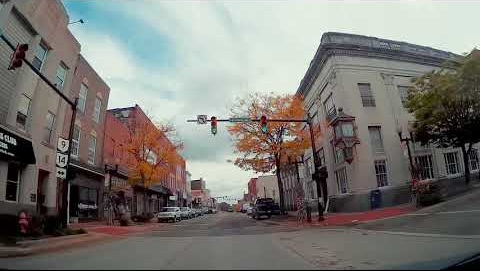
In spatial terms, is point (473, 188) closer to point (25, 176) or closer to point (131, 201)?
point (25, 176)

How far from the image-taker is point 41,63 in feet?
80.8

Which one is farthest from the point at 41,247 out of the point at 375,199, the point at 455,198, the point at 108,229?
the point at 375,199

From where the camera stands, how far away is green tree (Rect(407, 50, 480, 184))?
92.5ft

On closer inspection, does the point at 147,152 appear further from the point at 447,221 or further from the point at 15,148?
the point at 447,221

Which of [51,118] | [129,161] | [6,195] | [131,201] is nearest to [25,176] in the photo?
[6,195]

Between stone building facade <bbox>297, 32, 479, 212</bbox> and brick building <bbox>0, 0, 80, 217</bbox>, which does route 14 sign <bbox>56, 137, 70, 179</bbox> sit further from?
stone building facade <bbox>297, 32, 479, 212</bbox>

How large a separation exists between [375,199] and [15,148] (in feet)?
80.0

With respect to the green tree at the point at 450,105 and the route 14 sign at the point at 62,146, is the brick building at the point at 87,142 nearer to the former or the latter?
the route 14 sign at the point at 62,146

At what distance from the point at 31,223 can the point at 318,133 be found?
26.7 metres

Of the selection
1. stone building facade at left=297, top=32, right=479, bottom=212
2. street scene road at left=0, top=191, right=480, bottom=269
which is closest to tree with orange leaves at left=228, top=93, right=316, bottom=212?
stone building facade at left=297, top=32, right=479, bottom=212

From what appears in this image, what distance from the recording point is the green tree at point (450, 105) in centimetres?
2820

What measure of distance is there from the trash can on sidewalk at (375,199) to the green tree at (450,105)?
5208 millimetres

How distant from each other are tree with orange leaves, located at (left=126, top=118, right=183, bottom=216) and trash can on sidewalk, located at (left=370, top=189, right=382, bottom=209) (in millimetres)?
18536

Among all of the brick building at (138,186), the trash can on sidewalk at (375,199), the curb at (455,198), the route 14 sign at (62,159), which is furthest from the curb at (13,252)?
the trash can on sidewalk at (375,199)
